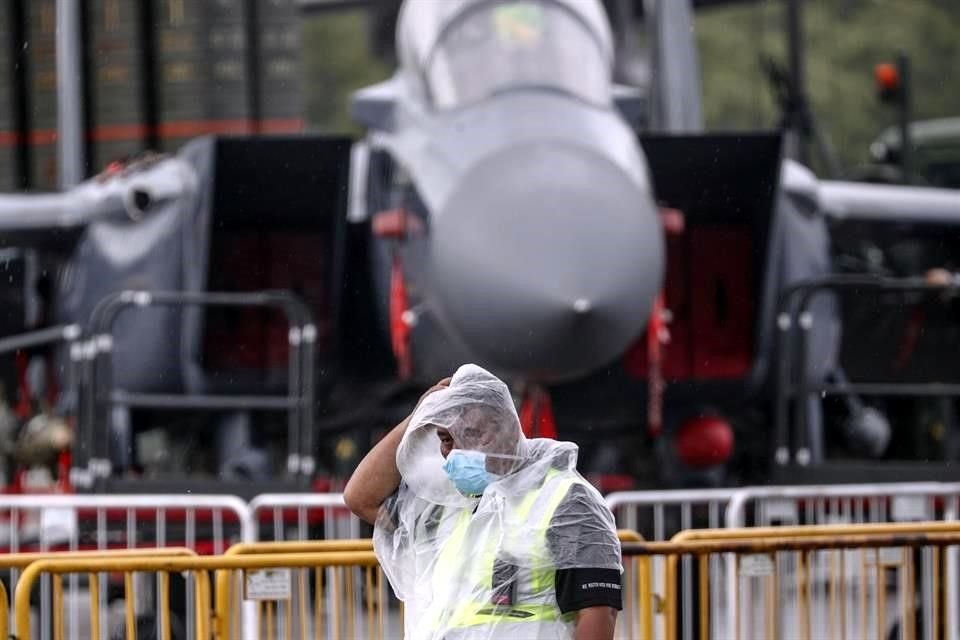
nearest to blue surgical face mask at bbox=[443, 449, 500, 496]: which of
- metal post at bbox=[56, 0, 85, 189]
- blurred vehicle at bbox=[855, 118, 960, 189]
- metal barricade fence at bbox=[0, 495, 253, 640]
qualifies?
metal barricade fence at bbox=[0, 495, 253, 640]

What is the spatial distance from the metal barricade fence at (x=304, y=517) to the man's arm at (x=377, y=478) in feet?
10.8

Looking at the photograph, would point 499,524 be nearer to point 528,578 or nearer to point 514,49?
point 528,578

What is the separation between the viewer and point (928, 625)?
722cm

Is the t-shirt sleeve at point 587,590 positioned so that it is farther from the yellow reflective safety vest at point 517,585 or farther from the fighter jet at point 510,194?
the fighter jet at point 510,194

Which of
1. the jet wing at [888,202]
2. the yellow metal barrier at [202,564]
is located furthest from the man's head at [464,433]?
the jet wing at [888,202]

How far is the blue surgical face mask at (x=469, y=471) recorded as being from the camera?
12.6 ft

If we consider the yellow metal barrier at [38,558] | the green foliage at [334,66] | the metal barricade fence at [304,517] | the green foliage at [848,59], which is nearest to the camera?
the yellow metal barrier at [38,558]

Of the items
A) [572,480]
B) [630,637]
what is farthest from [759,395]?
[572,480]

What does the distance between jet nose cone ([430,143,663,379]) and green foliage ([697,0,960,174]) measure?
3628 cm

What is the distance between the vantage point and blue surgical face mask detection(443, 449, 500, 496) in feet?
12.6

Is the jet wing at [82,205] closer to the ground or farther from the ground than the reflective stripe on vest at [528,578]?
farther from the ground

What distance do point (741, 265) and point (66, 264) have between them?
Answer: 6.40 meters

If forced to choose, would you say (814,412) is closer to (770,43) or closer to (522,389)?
(522,389)

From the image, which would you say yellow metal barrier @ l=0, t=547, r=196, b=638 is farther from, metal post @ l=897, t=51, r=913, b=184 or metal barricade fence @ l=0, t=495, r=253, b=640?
metal post @ l=897, t=51, r=913, b=184
